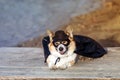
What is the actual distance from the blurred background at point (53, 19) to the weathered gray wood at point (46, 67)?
1.00 feet

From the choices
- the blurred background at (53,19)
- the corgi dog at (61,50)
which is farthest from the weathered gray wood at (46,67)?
the blurred background at (53,19)

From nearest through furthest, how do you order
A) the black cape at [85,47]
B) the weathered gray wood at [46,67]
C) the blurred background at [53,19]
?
1. the weathered gray wood at [46,67]
2. the black cape at [85,47]
3. the blurred background at [53,19]

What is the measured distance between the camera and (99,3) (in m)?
1.92

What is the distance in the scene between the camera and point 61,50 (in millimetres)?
1350

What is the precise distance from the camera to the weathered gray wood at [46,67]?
4.35 ft

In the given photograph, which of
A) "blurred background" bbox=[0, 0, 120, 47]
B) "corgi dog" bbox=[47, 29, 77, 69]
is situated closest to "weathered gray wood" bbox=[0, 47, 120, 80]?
"corgi dog" bbox=[47, 29, 77, 69]

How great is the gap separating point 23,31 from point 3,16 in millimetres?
135

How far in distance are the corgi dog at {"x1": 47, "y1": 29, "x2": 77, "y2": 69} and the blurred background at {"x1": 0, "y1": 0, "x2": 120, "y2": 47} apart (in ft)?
1.65

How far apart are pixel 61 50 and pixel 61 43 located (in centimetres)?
3

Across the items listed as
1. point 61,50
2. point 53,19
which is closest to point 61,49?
point 61,50

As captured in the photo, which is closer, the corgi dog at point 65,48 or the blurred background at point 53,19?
the corgi dog at point 65,48

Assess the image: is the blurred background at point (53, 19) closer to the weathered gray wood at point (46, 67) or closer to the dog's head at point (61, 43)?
the weathered gray wood at point (46, 67)

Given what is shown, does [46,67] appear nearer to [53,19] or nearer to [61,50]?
[61,50]

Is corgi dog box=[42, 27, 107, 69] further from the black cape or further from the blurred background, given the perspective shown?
the blurred background
